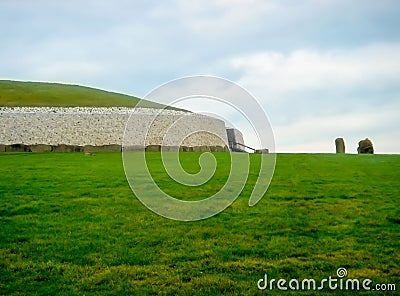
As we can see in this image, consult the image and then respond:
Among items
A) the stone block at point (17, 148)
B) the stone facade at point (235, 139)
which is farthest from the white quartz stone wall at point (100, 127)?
the stone block at point (17, 148)

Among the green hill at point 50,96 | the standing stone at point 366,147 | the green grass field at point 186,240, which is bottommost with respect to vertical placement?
the green grass field at point 186,240

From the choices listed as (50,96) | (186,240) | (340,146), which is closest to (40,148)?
(50,96)

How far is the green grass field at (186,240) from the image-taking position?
8.77 metres

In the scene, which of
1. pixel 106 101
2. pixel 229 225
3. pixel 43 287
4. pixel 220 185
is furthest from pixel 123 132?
pixel 43 287

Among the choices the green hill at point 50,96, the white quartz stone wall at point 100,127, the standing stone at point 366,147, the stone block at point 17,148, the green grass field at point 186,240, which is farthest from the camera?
the green hill at point 50,96

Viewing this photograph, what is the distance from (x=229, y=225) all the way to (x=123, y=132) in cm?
3109

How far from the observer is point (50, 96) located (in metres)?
53.9

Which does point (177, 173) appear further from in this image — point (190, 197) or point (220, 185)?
point (190, 197)

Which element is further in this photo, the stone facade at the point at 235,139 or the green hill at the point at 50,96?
the green hill at the point at 50,96

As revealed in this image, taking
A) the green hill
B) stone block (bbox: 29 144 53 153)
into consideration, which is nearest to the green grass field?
stone block (bbox: 29 144 53 153)

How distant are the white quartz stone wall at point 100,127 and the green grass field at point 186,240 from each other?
73.5 ft

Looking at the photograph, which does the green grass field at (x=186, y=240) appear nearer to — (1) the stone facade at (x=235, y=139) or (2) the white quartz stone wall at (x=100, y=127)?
(2) the white quartz stone wall at (x=100, y=127)

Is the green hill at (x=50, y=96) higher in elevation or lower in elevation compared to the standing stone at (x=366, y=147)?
higher

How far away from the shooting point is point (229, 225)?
12320 millimetres
